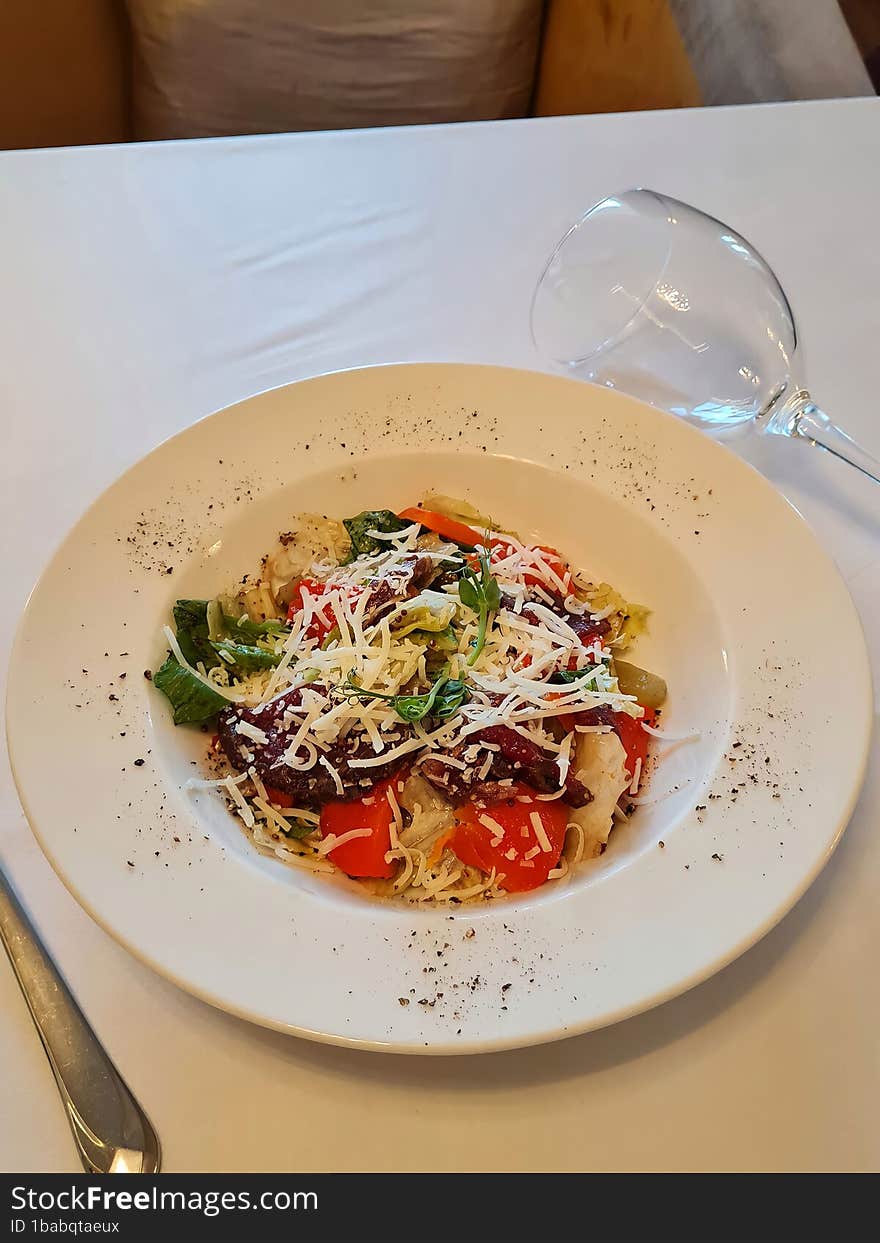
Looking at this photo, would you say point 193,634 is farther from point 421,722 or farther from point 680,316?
point 680,316

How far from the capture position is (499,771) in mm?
1104

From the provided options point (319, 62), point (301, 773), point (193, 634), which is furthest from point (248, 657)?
point (319, 62)

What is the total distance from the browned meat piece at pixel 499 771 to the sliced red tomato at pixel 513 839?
2cm

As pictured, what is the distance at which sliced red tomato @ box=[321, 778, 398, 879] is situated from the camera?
1107 millimetres

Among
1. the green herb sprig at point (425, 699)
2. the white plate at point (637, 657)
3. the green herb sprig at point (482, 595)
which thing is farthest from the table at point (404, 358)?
the green herb sprig at point (482, 595)

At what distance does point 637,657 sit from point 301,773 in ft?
1.74

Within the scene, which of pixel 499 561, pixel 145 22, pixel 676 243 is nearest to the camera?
pixel 499 561

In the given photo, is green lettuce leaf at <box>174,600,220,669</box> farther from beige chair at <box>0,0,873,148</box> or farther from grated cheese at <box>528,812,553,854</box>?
beige chair at <box>0,0,873,148</box>

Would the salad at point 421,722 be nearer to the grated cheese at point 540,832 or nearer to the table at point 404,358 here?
the grated cheese at point 540,832

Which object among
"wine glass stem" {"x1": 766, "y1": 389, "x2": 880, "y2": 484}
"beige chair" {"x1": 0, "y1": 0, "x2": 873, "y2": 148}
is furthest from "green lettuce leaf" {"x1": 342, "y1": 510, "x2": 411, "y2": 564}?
"beige chair" {"x1": 0, "y1": 0, "x2": 873, "y2": 148}

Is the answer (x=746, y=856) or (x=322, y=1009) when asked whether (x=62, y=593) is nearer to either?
(x=322, y=1009)

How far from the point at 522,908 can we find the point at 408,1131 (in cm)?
24

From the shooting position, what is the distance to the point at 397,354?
168 cm

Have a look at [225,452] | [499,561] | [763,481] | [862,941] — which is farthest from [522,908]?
[225,452]
